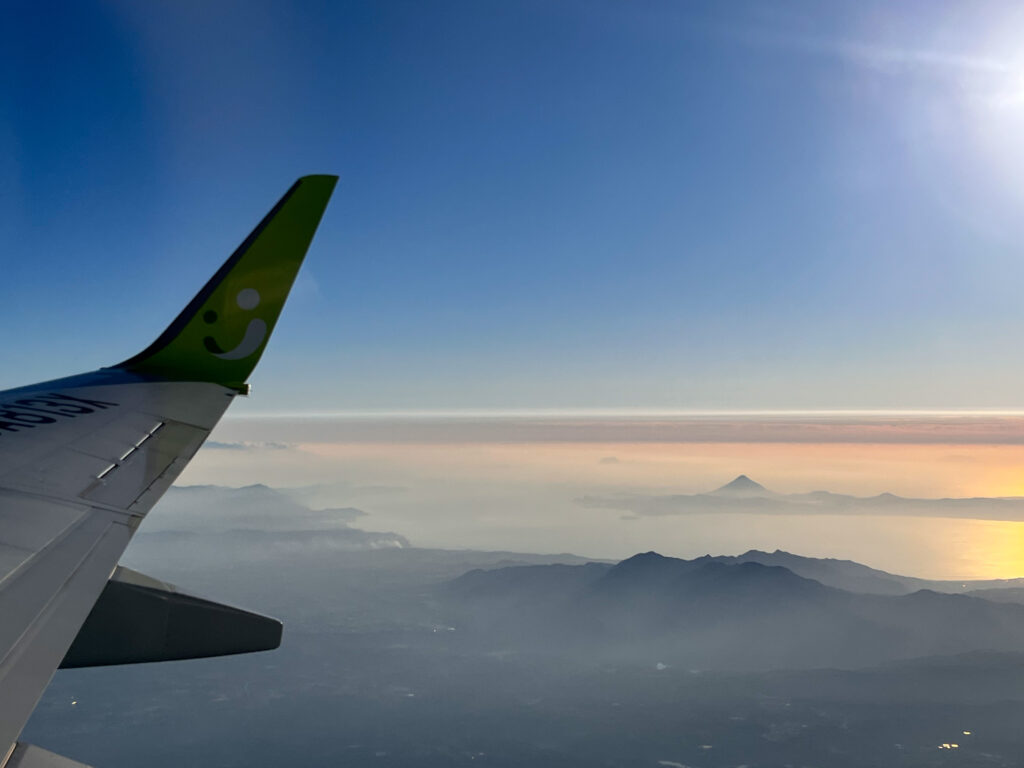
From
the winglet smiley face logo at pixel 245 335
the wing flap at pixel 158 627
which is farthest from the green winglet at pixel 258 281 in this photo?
the wing flap at pixel 158 627

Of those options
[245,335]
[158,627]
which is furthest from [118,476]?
[245,335]

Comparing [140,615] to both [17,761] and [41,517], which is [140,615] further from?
[17,761]

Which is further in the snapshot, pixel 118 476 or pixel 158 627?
pixel 118 476

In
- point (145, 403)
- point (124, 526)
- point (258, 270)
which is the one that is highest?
point (258, 270)

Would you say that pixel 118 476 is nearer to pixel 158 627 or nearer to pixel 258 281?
pixel 158 627

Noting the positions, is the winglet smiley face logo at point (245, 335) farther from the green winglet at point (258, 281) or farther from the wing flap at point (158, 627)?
the wing flap at point (158, 627)

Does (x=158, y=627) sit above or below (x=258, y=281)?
below

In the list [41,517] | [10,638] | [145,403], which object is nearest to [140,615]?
[41,517]

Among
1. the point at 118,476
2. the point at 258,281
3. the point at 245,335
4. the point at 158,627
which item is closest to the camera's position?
the point at 158,627
